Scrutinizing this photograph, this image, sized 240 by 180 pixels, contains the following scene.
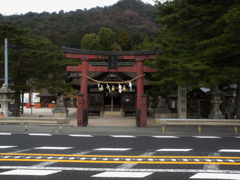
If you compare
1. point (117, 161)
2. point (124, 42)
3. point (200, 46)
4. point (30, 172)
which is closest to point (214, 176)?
point (117, 161)

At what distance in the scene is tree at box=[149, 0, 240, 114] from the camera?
10086 mm

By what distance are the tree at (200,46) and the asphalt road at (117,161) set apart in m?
4.31

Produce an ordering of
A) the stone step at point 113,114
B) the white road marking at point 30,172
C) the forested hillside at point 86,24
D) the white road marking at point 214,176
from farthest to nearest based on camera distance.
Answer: the forested hillside at point 86,24 → the stone step at point 113,114 → the white road marking at point 30,172 → the white road marking at point 214,176

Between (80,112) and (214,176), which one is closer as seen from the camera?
(214,176)

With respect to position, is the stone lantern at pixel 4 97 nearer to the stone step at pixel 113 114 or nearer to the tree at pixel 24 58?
the tree at pixel 24 58

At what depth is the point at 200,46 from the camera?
462 inches

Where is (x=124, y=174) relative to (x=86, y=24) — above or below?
below

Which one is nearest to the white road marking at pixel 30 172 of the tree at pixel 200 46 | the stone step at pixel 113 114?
the tree at pixel 200 46

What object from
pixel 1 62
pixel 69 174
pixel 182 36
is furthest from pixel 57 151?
pixel 1 62

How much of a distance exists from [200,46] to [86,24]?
103 meters

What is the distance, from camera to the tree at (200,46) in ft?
33.1

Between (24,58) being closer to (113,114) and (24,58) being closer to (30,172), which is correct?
(113,114)

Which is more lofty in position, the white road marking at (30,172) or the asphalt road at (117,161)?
the white road marking at (30,172)

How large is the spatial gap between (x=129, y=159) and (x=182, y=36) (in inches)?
417
